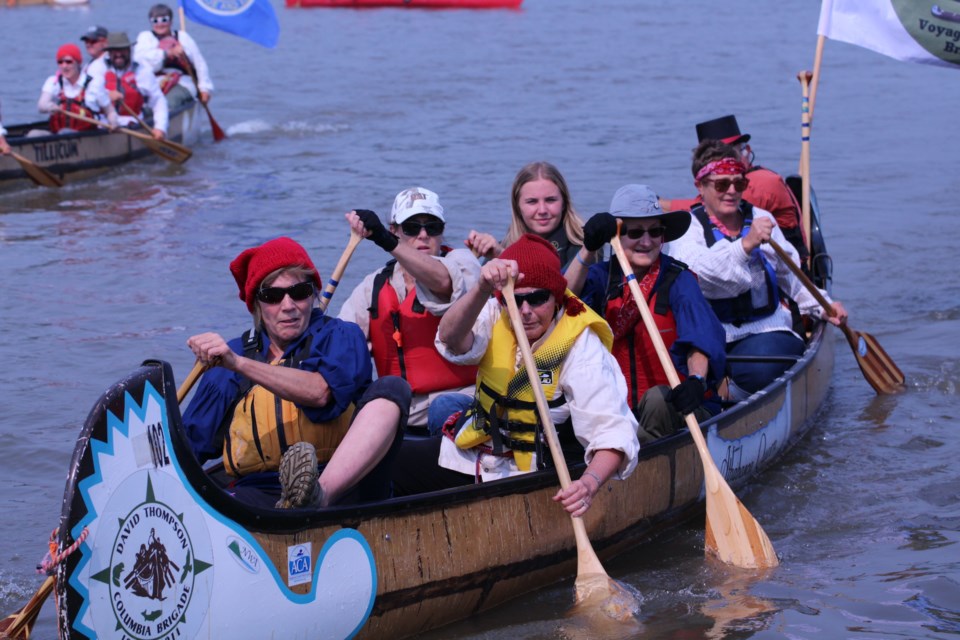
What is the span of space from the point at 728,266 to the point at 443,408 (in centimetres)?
182

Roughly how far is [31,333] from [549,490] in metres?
6.18

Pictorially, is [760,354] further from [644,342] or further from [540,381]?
[540,381]

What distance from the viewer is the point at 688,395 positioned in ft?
18.6

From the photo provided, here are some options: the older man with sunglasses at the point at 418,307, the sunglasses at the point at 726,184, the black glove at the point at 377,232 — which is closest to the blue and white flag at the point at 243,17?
the sunglasses at the point at 726,184

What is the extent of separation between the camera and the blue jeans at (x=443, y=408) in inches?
226

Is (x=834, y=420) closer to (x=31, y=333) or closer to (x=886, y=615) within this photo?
(x=886, y=615)

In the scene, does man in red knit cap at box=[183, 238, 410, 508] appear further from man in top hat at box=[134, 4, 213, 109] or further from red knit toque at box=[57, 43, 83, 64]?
man in top hat at box=[134, 4, 213, 109]

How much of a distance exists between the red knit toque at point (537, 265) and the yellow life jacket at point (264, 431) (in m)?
0.82


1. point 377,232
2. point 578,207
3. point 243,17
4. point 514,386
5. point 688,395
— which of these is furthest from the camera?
point 243,17

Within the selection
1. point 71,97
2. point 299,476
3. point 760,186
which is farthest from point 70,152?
point 299,476

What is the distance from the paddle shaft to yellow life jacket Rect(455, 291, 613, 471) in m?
0.06

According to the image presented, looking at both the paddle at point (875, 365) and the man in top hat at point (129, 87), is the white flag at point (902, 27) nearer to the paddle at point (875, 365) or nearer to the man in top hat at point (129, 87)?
the paddle at point (875, 365)

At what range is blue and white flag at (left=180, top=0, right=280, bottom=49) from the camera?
55.8ft

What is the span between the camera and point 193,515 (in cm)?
412
